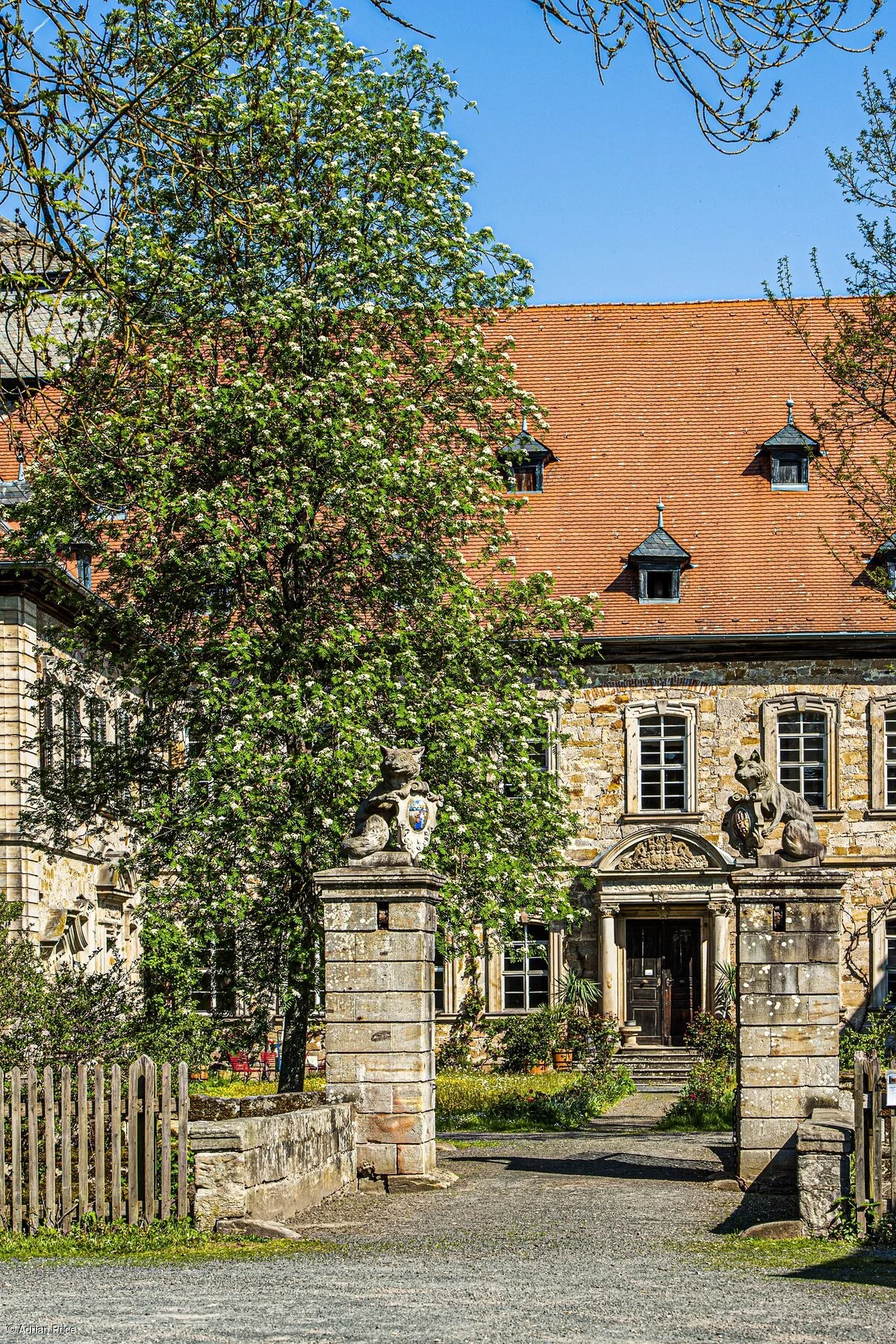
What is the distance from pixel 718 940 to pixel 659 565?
230 inches

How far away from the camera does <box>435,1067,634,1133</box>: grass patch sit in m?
19.0

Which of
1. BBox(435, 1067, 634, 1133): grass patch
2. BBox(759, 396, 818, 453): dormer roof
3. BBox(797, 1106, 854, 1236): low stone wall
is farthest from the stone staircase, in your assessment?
BBox(797, 1106, 854, 1236): low stone wall

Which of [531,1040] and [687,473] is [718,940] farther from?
[687,473]

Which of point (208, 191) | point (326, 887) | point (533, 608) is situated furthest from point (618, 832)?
point (208, 191)

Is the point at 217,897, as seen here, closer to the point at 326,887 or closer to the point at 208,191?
the point at 326,887

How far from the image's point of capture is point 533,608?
19.6 m

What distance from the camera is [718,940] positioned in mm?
26891

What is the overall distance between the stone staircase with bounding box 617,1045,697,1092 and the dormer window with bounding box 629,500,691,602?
6.84 metres

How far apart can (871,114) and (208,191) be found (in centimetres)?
1240

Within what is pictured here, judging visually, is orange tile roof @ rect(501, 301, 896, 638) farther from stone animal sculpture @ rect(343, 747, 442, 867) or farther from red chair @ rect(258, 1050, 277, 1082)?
A: stone animal sculpture @ rect(343, 747, 442, 867)

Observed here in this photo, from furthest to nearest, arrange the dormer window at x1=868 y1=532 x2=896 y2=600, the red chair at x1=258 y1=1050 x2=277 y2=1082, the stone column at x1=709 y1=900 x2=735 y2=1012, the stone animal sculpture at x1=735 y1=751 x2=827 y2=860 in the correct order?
the stone column at x1=709 y1=900 x2=735 y2=1012, the dormer window at x1=868 y1=532 x2=896 y2=600, the red chair at x1=258 y1=1050 x2=277 y2=1082, the stone animal sculpture at x1=735 y1=751 x2=827 y2=860

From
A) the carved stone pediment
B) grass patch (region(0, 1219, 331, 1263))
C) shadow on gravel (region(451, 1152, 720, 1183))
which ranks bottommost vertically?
shadow on gravel (region(451, 1152, 720, 1183))

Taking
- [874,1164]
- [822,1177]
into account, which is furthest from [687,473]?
[874,1164]

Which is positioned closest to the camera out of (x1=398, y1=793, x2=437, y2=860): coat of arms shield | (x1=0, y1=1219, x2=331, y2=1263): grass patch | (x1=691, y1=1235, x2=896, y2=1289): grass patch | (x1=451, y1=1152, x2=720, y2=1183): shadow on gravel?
(x1=691, y1=1235, x2=896, y2=1289): grass patch
